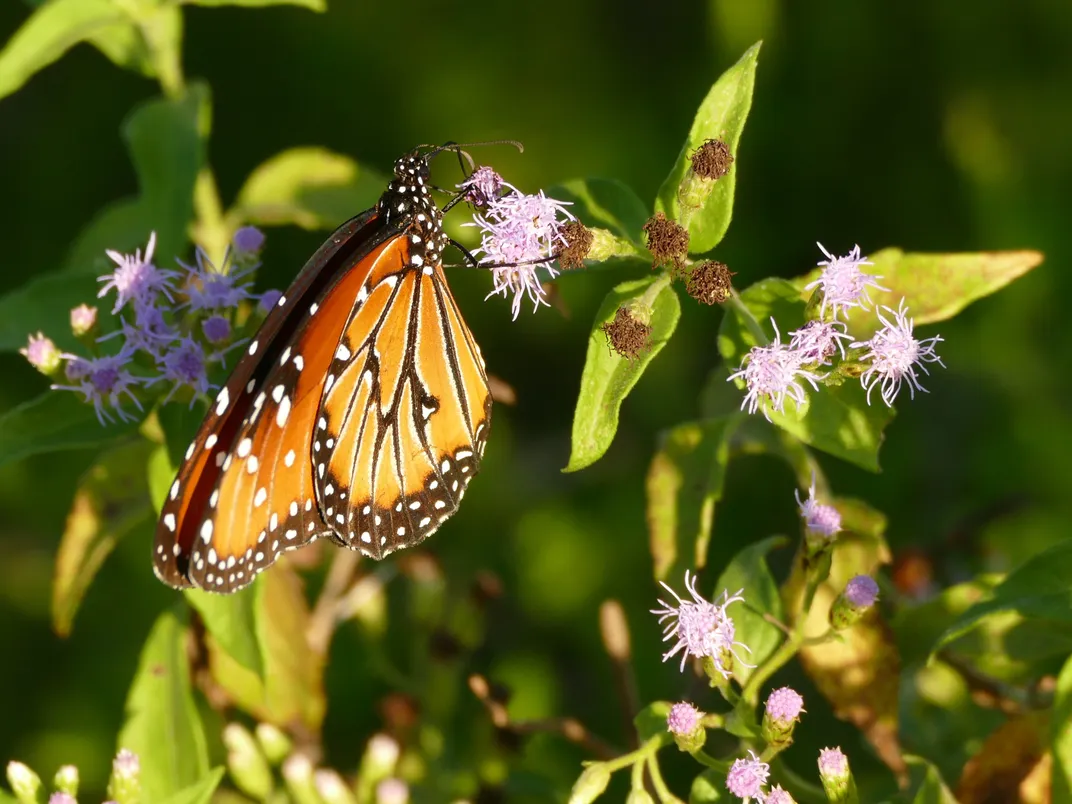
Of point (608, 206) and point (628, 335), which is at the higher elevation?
point (608, 206)

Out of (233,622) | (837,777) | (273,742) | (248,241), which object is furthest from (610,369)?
(273,742)

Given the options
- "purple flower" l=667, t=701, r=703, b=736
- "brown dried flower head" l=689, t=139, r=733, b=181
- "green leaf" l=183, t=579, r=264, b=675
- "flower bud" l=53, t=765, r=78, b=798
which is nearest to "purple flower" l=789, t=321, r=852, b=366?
"brown dried flower head" l=689, t=139, r=733, b=181

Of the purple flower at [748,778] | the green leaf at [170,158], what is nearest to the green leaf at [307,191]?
the green leaf at [170,158]

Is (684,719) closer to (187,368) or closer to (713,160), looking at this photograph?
(713,160)

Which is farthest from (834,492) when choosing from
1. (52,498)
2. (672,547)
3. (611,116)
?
(52,498)

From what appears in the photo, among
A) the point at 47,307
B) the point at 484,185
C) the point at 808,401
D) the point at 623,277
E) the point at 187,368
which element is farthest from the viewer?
the point at 623,277

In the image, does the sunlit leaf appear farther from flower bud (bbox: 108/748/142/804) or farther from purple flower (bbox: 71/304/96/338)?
purple flower (bbox: 71/304/96/338)

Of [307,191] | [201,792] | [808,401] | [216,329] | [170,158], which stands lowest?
[201,792]
